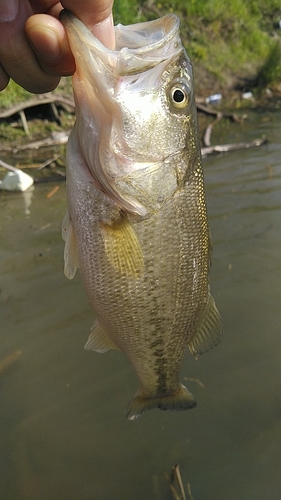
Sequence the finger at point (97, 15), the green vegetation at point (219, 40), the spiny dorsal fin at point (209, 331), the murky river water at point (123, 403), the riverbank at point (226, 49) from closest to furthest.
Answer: the finger at point (97, 15) < the spiny dorsal fin at point (209, 331) < the murky river water at point (123, 403) < the riverbank at point (226, 49) < the green vegetation at point (219, 40)

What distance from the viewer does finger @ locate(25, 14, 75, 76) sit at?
1277 millimetres

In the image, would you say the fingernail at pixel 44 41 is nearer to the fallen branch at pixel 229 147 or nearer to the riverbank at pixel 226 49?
the fallen branch at pixel 229 147

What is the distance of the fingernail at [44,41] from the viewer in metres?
1.28

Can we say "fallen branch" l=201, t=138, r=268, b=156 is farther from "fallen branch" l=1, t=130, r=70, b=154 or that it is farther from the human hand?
the human hand

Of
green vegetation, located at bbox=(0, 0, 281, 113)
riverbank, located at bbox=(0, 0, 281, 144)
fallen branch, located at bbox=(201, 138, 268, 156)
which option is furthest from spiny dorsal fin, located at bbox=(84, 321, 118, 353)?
green vegetation, located at bbox=(0, 0, 281, 113)

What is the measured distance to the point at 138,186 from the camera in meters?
1.53

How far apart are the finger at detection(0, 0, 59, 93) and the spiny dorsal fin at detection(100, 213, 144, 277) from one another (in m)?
0.60

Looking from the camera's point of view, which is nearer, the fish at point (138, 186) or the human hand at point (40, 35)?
the human hand at point (40, 35)

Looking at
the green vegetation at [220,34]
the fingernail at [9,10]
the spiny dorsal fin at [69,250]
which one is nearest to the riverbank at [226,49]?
the green vegetation at [220,34]

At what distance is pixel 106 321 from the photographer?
5.58 ft

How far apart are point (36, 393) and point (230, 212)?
10.8 ft

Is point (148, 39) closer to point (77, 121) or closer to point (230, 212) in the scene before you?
point (77, 121)

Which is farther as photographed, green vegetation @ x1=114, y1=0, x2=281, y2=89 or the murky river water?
green vegetation @ x1=114, y1=0, x2=281, y2=89

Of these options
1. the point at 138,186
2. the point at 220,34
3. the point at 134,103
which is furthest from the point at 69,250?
the point at 220,34
